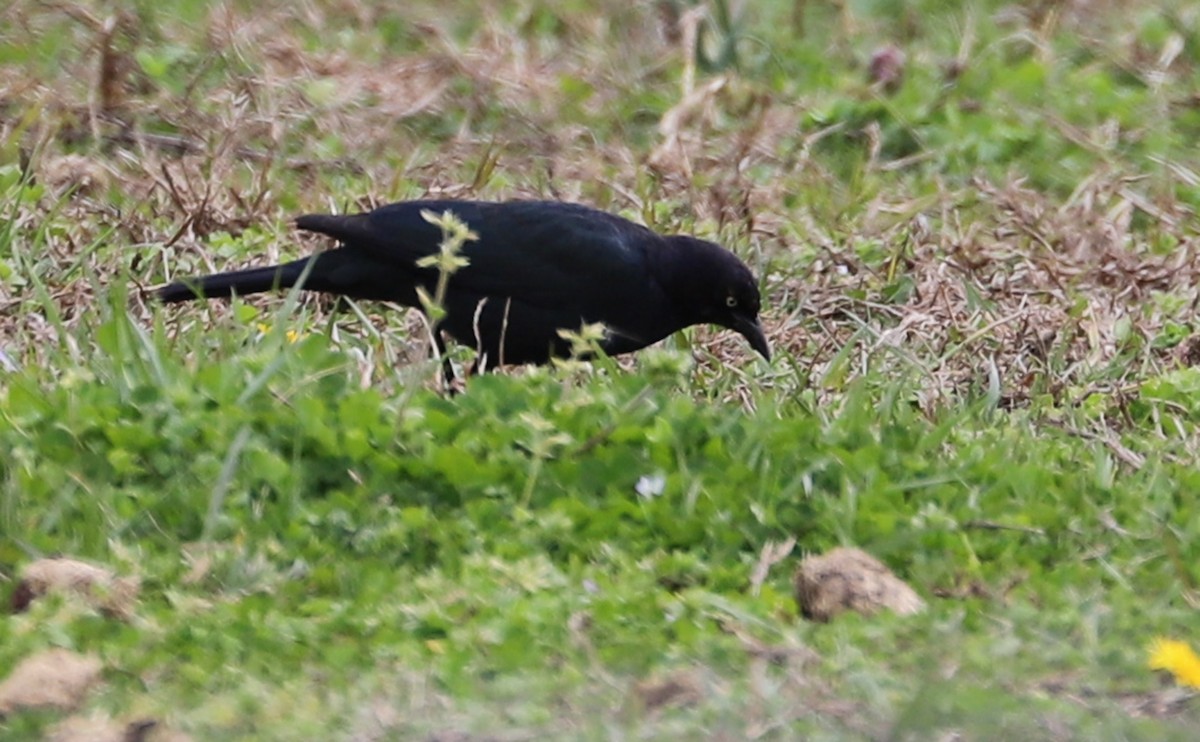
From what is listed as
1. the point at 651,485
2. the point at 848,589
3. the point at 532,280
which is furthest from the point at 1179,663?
the point at 532,280

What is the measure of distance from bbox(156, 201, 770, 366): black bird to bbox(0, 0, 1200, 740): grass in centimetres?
17

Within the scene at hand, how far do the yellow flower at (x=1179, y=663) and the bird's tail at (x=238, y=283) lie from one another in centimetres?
295

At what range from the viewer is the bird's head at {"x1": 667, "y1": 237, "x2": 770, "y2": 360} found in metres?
6.14

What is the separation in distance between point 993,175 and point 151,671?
5.25 meters

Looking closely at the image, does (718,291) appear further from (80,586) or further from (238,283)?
(80,586)

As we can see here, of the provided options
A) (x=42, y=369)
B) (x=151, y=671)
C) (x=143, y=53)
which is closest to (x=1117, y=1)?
(x=143, y=53)

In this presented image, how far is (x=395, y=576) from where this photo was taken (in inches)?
162

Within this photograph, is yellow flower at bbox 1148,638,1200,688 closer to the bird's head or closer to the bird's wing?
the bird's head

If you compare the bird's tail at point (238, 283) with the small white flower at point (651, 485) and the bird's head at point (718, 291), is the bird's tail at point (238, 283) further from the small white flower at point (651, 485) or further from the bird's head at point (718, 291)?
the small white flower at point (651, 485)

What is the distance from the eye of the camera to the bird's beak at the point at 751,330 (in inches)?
242

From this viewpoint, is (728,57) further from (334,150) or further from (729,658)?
(729,658)

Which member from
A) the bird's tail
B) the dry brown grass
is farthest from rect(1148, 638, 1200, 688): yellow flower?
the bird's tail

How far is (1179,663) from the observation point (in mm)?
3566

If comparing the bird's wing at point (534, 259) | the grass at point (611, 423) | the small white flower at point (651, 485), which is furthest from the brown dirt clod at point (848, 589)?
the bird's wing at point (534, 259)
